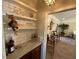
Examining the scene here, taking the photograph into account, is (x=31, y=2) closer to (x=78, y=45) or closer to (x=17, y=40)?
(x=17, y=40)

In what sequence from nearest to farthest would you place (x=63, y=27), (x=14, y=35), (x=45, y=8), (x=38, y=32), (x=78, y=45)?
(x=78, y=45)
(x=63, y=27)
(x=14, y=35)
(x=45, y=8)
(x=38, y=32)

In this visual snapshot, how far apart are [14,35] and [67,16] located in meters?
0.66

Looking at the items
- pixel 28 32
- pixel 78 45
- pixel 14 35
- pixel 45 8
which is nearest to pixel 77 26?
pixel 78 45

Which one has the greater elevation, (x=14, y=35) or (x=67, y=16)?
(x=67, y=16)

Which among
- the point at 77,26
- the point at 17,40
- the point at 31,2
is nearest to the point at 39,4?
the point at 31,2

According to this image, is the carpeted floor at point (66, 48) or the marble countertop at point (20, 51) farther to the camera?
the marble countertop at point (20, 51)

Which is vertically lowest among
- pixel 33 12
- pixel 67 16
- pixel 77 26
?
pixel 77 26

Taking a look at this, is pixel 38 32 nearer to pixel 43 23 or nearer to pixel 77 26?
pixel 43 23

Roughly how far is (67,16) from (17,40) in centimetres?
70

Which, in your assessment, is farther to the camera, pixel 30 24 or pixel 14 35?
pixel 30 24

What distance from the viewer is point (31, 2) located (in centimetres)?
186

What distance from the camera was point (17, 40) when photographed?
1.38 metres

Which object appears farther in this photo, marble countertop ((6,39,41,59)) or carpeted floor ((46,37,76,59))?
marble countertop ((6,39,41,59))

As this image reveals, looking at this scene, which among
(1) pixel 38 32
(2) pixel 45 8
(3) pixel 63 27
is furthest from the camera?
(1) pixel 38 32
